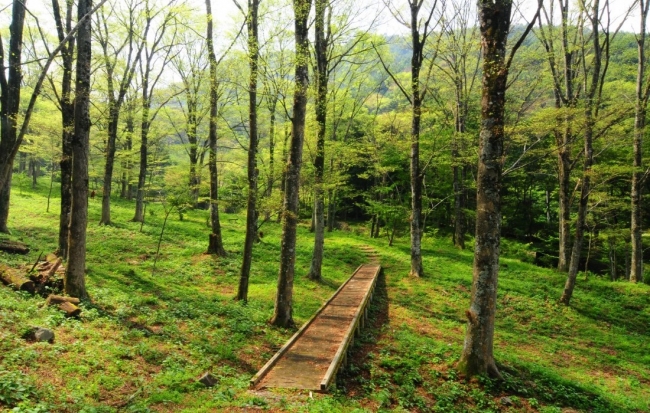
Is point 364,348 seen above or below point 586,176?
below

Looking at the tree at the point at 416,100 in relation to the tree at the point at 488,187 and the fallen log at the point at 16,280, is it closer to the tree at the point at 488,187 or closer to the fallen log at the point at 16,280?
the tree at the point at 488,187

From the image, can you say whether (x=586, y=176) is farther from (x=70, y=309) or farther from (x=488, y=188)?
(x=70, y=309)

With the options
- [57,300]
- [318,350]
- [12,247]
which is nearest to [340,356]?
[318,350]

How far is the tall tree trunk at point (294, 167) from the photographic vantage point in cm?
926

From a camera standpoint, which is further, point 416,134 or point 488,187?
point 416,134

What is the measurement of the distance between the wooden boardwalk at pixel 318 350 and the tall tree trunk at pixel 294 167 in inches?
38.9

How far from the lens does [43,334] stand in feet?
19.1

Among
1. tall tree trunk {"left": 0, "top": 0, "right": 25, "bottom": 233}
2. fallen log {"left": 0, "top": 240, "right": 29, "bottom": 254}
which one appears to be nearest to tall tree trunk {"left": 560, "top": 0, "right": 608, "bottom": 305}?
fallen log {"left": 0, "top": 240, "right": 29, "bottom": 254}

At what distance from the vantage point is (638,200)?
16375 millimetres

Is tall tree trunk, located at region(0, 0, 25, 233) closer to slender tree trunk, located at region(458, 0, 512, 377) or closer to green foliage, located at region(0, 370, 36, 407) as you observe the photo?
green foliage, located at region(0, 370, 36, 407)

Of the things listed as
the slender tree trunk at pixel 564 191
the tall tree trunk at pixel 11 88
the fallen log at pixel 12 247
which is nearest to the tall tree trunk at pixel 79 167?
the fallen log at pixel 12 247

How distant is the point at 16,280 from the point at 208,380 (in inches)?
240

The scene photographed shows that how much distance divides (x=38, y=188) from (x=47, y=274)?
36.3 m

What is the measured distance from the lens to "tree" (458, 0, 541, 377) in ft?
22.4
